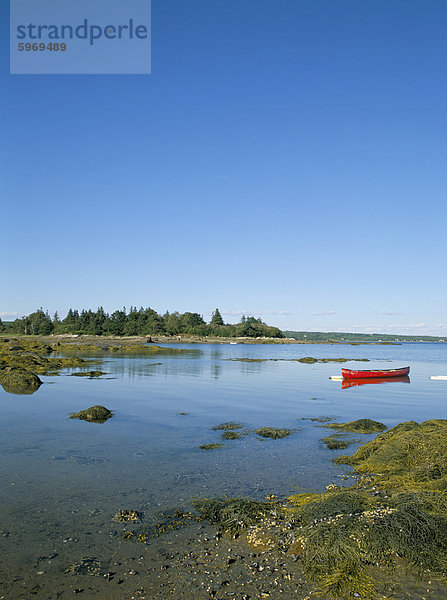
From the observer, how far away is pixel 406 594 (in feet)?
22.9

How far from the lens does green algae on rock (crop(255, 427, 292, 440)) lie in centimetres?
1822

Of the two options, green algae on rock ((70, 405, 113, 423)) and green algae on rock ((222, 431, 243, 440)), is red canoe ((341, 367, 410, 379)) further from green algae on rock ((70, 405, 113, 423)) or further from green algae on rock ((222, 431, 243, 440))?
green algae on rock ((70, 405, 113, 423))

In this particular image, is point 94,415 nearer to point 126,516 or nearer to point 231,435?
point 231,435

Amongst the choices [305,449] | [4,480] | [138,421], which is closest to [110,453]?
[4,480]

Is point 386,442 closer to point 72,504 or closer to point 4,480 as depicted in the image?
point 72,504

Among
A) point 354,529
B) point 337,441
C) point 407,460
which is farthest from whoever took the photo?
point 337,441

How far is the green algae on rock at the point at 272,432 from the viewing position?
59.8ft

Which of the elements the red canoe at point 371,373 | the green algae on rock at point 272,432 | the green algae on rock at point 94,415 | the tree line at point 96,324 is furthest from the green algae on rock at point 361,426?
the tree line at point 96,324

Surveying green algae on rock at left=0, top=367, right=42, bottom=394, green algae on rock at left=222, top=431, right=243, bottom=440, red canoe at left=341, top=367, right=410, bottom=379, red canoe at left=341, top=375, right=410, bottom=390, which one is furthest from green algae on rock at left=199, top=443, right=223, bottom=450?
red canoe at left=341, top=367, right=410, bottom=379

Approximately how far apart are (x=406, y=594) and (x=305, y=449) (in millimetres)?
9320

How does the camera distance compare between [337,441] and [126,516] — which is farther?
[337,441]

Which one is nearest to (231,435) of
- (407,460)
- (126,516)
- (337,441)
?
(337,441)

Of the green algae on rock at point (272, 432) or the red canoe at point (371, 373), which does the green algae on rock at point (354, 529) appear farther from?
the red canoe at point (371, 373)

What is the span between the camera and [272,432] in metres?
18.6
